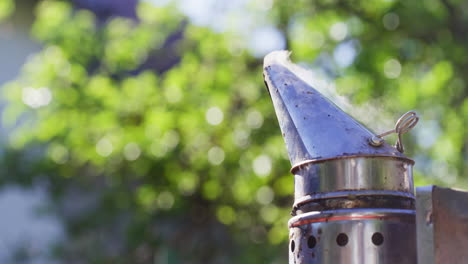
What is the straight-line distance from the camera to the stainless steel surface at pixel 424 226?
1.19 metres

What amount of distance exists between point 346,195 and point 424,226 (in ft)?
0.61

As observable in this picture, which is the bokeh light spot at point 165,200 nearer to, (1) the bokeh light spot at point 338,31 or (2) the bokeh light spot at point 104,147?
(2) the bokeh light spot at point 104,147

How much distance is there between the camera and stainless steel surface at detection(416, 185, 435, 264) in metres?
1.19

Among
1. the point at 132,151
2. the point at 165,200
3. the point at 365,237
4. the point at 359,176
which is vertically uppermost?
the point at 132,151

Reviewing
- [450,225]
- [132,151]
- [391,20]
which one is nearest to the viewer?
[450,225]

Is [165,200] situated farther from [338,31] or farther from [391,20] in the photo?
[391,20]

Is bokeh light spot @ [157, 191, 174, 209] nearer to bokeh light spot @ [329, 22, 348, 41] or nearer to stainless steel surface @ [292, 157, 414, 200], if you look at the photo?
bokeh light spot @ [329, 22, 348, 41]

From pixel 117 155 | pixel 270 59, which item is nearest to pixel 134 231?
pixel 117 155

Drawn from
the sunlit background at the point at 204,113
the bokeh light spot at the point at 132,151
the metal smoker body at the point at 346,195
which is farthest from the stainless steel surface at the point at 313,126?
the bokeh light spot at the point at 132,151

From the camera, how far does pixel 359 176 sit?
135 centimetres

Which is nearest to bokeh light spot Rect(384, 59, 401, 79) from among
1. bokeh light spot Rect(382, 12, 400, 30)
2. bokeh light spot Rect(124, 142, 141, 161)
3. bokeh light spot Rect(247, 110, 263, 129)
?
bokeh light spot Rect(382, 12, 400, 30)

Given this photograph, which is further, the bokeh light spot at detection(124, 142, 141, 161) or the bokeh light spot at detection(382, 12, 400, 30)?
the bokeh light spot at detection(124, 142, 141, 161)

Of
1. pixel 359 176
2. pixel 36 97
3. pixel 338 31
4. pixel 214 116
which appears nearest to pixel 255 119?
pixel 214 116

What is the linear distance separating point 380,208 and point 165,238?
5243mm
